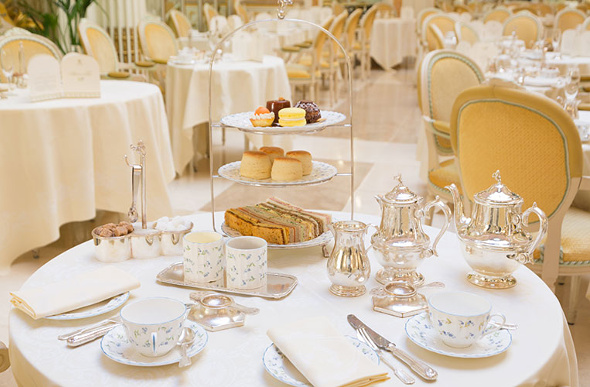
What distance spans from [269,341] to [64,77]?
7.83 ft

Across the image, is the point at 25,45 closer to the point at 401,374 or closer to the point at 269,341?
the point at 269,341

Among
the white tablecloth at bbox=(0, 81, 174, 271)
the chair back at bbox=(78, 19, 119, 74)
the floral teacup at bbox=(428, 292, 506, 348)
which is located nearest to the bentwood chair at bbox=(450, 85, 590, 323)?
the floral teacup at bbox=(428, 292, 506, 348)

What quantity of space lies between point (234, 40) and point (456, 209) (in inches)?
144

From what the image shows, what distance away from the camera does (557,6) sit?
12.3 meters

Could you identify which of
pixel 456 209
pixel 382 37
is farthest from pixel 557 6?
pixel 456 209

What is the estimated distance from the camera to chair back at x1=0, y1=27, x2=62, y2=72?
12.5ft

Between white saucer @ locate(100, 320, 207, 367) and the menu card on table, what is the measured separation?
7.31 feet

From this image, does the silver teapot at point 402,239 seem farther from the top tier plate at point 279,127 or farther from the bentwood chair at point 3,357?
the bentwood chair at point 3,357

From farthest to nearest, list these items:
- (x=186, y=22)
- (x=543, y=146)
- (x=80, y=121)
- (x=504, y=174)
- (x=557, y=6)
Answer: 1. (x=557, y=6)
2. (x=186, y=22)
3. (x=80, y=121)
4. (x=504, y=174)
5. (x=543, y=146)

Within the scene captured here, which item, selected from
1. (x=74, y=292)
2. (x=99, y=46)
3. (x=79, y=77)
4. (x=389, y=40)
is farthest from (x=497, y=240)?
(x=389, y=40)

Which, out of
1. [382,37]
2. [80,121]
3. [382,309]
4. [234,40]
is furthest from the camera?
[382,37]

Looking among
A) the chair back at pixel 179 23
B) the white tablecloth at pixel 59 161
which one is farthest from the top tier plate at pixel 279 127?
the chair back at pixel 179 23

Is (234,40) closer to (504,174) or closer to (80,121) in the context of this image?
(80,121)

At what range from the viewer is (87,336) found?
1.09 metres
